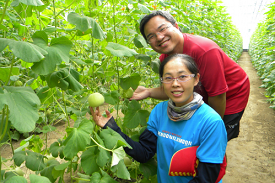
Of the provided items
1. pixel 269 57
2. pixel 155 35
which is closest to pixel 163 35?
pixel 155 35

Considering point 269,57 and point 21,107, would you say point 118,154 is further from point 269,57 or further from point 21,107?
point 269,57

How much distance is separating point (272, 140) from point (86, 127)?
3489 mm

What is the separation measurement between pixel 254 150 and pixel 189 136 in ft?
8.08

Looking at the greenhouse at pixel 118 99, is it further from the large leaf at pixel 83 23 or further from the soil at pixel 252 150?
the soil at pixel 252 150

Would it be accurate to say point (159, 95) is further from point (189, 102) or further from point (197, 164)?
point (197, 164)

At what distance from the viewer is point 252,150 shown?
128 inches

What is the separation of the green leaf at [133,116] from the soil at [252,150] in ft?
2.41

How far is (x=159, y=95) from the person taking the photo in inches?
72.4

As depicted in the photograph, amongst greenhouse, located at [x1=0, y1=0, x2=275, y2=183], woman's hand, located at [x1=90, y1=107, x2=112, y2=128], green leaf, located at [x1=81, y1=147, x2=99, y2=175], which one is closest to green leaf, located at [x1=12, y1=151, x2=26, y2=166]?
greenhouse, located at [x1=0, y1=0, x2=275, y2=183]

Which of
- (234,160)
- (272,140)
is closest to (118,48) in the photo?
(234,160)

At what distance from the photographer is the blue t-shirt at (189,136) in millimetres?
1223

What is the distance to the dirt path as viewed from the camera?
2.60 metres

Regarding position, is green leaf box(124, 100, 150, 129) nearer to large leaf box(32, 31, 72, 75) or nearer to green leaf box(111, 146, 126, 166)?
green leaf box(111, 146, 126, 166)

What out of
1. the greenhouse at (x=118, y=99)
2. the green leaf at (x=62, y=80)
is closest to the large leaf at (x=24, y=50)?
the greenhouse at (x=118, y=99)
